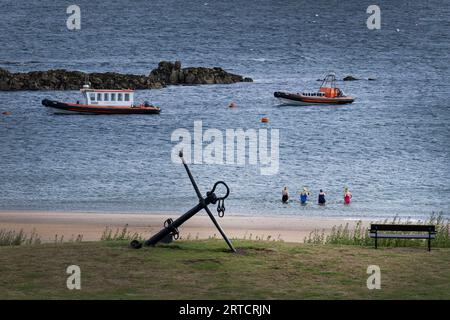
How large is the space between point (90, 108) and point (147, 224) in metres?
54.2

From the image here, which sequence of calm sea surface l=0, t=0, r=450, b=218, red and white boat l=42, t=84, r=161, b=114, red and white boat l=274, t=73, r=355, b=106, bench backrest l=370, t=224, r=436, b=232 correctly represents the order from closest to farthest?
bench backrest l=370, t=224, r=436, b=232 < calm sea surface l=0, t=0, r=450, b=218 < red and white boat l=42, t=84, r=161, b=114 < red and white boat l=274, t=73, r=355, b=106

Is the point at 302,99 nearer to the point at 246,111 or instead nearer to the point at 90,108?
the point at 246,111

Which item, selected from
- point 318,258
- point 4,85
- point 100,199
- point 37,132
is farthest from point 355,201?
point 4,85

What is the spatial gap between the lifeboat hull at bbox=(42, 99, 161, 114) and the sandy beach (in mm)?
46898

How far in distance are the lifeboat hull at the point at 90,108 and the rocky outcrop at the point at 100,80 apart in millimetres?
16546

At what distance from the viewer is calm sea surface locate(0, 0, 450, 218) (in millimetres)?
56719

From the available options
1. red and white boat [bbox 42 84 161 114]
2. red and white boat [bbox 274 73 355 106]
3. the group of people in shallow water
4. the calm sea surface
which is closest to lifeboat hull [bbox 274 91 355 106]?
red and white boat [bbox 274 73 355 106]

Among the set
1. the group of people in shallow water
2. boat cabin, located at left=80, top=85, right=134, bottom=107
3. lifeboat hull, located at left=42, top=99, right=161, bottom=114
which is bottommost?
the group of people in shallow water

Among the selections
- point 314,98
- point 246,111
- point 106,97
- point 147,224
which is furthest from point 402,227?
point 314,98

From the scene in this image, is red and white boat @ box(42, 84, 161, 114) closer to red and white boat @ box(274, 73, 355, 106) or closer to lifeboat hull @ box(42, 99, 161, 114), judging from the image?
lifeboat hull @ box(42, 99, 161, 114)

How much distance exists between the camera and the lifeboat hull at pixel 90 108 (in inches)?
3637

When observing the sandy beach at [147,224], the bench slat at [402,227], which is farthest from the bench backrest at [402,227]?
the sandy beach at [147,224]
